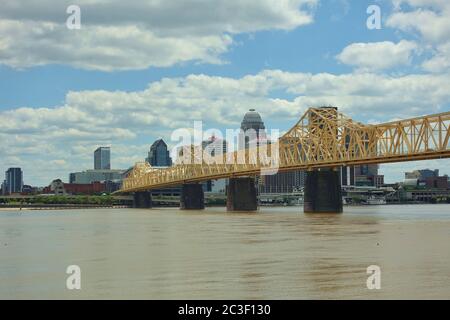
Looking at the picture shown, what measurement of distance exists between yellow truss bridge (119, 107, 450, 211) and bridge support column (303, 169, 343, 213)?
1441 mm

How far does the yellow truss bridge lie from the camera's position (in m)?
87.8

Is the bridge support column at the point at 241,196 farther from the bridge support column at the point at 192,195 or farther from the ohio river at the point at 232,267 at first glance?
the ohio river at the point at 232,267

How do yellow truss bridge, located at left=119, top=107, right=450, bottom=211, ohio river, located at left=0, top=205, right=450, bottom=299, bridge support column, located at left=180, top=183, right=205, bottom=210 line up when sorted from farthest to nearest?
bridge support column, located at left=180, top=183, right=205, bottom=210 → yellow truss bridge, located at left=119, top=107, right=450, bottom=211 → ohio river, located at left=0, top=205, right=450, bottom=299

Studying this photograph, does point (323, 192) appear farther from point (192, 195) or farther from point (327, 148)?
point (192, 195)

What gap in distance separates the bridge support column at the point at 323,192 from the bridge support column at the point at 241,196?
90.5ft

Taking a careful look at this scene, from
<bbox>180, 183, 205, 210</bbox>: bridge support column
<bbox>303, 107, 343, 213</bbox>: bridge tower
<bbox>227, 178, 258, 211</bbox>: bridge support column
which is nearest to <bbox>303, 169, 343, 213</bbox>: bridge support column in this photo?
<bbox>303, 107, 343, 213</bbox>: bridge tower

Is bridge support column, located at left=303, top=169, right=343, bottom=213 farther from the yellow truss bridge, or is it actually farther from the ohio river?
the ohio river

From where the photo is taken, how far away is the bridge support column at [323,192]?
112 metres

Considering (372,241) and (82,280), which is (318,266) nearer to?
(82,280)

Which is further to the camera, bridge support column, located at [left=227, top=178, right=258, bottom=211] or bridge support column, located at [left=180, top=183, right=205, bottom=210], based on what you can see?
bridge support column, located at [left=180, top=183, right=205, bottom=210]

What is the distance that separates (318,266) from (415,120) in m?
59.2

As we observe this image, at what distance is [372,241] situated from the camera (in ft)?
158

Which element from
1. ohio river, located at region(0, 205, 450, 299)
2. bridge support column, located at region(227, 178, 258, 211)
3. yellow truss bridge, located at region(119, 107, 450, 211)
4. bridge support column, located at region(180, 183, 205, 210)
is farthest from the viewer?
bridge support column, located at region(180, 183, 205, 210)
